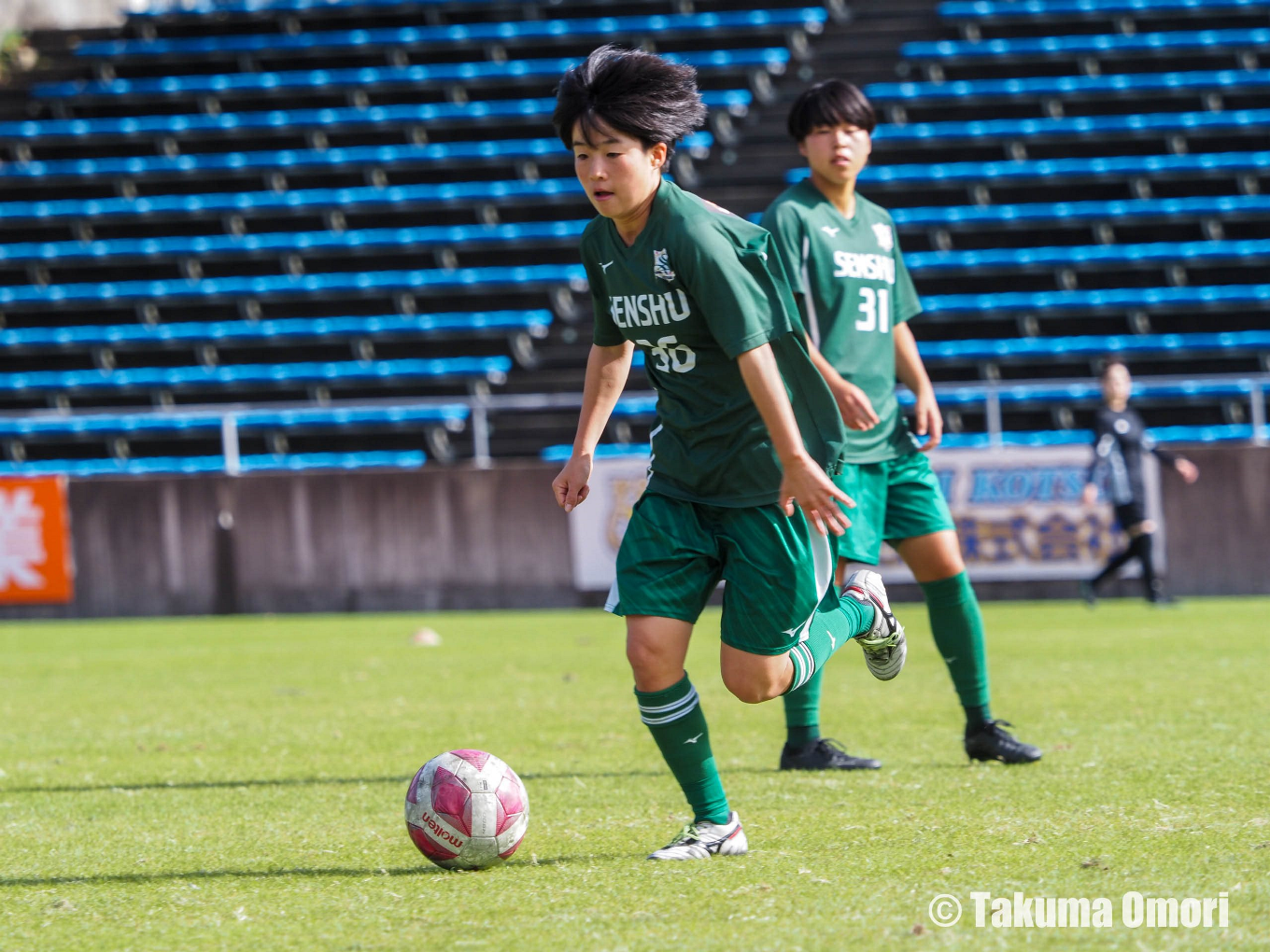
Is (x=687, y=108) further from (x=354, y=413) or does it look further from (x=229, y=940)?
(x=354, y=413)

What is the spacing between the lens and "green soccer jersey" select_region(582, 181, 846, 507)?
12.3 feet

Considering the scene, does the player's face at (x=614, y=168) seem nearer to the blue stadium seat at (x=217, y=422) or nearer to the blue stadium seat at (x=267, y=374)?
the blue stadium seat at (x=217, y=422)

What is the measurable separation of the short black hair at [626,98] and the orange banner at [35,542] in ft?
36.4

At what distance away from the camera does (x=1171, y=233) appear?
1728cm

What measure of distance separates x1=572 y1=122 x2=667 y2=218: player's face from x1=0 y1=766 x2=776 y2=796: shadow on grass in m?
2.32

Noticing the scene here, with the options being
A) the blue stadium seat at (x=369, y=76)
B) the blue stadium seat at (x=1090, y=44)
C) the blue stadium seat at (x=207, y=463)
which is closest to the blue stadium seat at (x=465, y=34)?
the blue stadium seat at (x=369, y=76)

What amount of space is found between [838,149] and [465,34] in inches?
663

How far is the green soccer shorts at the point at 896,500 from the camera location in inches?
203

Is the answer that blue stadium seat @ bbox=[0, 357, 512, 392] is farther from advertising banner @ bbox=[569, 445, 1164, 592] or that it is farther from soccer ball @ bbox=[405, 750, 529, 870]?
soccer ball @ bbox=[405, 750, 529, 870]

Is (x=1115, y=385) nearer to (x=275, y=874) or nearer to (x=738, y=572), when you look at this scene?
(x=738, y=572)

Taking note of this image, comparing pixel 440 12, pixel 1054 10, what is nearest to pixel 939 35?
pixel 1054 10

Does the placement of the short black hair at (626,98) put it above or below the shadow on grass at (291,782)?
above

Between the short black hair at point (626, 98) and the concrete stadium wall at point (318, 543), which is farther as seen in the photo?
the concrete stadium wall at point (318, 543)

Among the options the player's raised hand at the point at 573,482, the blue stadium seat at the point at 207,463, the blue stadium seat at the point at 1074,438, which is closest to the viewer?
the player's raised hand at the point at 573,482
